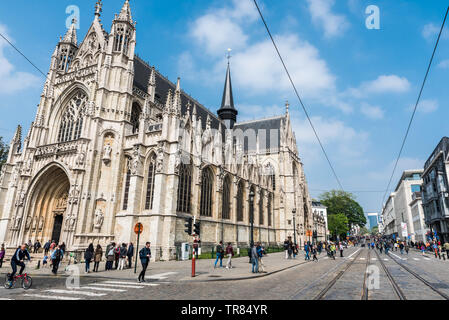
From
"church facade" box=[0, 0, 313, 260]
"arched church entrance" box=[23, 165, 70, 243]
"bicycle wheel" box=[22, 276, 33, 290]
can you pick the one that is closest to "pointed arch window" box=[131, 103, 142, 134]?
"church facade" box=[0, 0, 313, 260]

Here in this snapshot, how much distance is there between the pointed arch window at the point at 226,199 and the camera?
93.9 feet

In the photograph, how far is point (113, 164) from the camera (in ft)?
75.4

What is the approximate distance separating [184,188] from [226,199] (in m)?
7.95

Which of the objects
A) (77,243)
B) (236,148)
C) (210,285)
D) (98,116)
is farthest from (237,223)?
(210,285)

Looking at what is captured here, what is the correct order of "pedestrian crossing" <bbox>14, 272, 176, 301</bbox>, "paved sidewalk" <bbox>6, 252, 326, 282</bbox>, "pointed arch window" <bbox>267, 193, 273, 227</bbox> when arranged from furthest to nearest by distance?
1. "pointed arch window" <bbox>267, 193, 273, 227</bbox>
2. "paved sidewalk" <bbox>6, 252, 326, 282</bbox>
3. "pedestrian crossing" <bbox>14, 272, 176, 301</bbox>

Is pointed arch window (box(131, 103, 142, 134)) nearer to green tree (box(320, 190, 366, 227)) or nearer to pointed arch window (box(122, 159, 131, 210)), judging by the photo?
pointed arch window (box(122, 159, 131, 210))

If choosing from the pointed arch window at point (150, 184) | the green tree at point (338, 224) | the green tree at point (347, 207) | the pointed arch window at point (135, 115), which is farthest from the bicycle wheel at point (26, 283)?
the green tree at point (347, 207)

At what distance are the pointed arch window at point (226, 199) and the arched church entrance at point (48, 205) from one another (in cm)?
1502

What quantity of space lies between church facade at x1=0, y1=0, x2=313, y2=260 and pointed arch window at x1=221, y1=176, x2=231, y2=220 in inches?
4.4

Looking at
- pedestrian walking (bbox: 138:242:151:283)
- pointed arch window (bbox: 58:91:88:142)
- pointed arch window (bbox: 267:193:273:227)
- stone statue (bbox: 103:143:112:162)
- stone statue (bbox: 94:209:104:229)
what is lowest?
pedestrian walking (bbox: 138:242:151:283)

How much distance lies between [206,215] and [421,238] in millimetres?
51389

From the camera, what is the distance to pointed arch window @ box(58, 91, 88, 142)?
2511cm

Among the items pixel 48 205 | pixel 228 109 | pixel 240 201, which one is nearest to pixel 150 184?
pixel 48 205

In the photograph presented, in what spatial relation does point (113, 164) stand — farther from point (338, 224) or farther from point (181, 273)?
point (338, 224)
